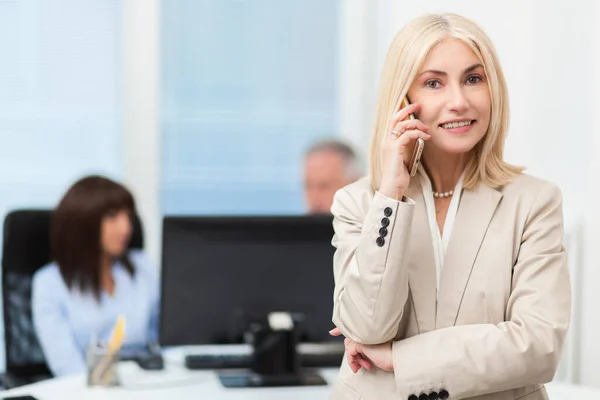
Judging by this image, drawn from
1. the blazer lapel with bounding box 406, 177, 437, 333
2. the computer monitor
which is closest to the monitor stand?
the computer monitor

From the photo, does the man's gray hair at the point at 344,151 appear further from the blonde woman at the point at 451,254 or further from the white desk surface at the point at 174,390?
the blonde woman at the point at 451,254

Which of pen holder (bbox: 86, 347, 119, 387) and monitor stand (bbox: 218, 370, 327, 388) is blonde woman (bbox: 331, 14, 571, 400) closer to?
monitor stand (bbox: 218, 370, 327, 388)

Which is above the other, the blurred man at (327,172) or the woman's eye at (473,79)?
the woman's eye at (473,79)

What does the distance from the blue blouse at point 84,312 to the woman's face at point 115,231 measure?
0.24 ft

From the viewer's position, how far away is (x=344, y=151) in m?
4.49

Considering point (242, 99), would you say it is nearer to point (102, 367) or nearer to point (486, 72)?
point (102, 367)

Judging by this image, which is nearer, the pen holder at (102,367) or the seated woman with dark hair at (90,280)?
the pen holder at (102,367)

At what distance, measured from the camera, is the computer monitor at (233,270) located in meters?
2.57

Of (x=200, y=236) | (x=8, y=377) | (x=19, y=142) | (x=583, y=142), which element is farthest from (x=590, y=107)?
(x=19, y=142)

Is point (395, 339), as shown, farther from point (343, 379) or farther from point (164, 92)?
point (164, 92)

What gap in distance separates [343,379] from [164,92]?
3.14 meters

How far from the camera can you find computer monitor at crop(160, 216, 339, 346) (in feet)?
8.44

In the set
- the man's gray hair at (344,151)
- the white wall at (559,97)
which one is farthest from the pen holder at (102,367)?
the man's gray hair at (344,151)

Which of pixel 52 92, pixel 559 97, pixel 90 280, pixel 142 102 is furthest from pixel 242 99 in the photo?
pixel 559 97
